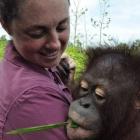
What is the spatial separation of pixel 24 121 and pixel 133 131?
599 mm

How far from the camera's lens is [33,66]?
81.3 inches

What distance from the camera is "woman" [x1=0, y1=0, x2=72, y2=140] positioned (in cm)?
188

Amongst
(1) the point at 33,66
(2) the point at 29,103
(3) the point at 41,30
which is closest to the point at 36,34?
(3) the point at 41,30

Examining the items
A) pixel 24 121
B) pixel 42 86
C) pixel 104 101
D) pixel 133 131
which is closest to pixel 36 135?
pixel 24 121

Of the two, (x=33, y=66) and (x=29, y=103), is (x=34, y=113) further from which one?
(x=33, y=66)

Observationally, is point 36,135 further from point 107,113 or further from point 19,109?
point 107,113

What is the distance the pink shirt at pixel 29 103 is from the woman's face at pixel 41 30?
94 mm

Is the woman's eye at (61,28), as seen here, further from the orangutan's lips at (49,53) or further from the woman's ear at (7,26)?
the woman's ear at (7,26)

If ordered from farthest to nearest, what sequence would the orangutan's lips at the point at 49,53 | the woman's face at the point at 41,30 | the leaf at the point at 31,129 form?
the orangutan's lips at the point at 49,53 < the woman's face at the point at 41,30 < the leaf at the point at 31,129

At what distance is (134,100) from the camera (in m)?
2.20

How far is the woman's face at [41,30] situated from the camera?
1.95m

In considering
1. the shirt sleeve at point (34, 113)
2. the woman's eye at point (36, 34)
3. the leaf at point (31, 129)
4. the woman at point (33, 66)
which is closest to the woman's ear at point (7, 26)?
the woman at point (33, 66)

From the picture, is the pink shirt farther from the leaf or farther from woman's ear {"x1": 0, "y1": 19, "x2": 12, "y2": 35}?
woman's ear {"x1": 0, "y1": 19, "x2": 12, "y2": 35}

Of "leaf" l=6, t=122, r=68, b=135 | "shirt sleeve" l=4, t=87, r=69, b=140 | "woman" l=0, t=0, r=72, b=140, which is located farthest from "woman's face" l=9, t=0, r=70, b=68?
"leaf" l=6, t=122, r=68, b=135
